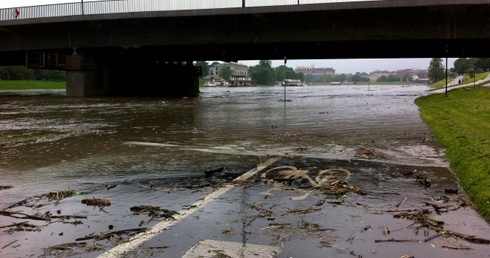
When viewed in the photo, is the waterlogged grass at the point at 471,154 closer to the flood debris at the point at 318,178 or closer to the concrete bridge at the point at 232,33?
the flood debris at the point at 318,178

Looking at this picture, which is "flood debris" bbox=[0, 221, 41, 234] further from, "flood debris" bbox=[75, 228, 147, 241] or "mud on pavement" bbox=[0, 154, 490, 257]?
"flood debris" bbox=[75, 228, 147, 241]

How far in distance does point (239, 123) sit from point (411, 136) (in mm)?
6607

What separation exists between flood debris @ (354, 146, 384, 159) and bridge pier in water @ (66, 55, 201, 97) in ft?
133

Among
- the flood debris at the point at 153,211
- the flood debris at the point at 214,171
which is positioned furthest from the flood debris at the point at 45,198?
the flood debris at the point at 214,171

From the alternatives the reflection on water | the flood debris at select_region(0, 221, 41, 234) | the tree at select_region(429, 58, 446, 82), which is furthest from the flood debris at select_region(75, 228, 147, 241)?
the tree at select_region(429, 58, 446, 82)

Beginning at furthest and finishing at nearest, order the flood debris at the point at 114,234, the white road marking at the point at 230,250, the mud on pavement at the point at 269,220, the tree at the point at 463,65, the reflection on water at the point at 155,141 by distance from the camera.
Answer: the tree at the point at 463,65 → the reflection on water at the point at 155,141 → the flood debris at the point at 114,234 → the mud on pavement at the point at 269,220 → the white road marking at the point at 230,250

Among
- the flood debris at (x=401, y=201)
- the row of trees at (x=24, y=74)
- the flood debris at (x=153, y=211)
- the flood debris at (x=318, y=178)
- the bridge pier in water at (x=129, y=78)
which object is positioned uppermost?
the row of trees at (x=24, y=74)

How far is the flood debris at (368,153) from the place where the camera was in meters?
9.06

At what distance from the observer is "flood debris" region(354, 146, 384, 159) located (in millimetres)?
9062

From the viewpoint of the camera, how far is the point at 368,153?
938cm

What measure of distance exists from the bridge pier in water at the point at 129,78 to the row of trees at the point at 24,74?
7298cm

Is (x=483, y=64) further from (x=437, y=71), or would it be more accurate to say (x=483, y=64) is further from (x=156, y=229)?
(x=156, y=229)

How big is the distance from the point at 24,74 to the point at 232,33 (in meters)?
104

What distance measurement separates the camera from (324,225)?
4.71 m
